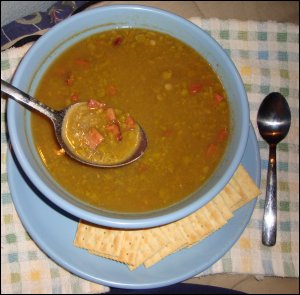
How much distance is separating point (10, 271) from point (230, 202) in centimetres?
99

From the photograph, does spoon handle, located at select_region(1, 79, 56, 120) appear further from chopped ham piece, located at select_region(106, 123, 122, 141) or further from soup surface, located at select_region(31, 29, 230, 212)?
chopped ham piece, located at select_region(106, 123, 122, 141)

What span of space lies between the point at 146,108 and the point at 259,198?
698 mm

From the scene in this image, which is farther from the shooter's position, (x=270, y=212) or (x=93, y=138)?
(x=270, y=212)

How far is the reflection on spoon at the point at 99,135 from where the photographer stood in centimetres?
185

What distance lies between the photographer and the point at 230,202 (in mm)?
2055

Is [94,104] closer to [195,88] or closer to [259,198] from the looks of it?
[195,88]

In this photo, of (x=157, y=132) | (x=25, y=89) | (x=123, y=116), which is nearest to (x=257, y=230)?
(x=157, y=132)

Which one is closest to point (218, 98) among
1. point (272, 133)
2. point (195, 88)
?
point (195, 88)

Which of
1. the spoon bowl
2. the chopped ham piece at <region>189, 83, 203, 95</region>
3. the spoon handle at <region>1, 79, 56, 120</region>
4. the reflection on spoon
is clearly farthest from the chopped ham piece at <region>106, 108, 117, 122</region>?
the spoon bowl

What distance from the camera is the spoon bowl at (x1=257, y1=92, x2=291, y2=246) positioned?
7.11ft

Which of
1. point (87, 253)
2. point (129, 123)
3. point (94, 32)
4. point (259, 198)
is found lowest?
point (87, 253)

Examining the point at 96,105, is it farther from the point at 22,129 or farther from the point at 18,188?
the point at 18,188

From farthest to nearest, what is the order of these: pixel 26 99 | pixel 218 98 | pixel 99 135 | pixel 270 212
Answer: pixel 270 212 < pixel 218 98 < pixel 99 135 < pixel 26 99

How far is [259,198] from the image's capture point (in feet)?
7.23
